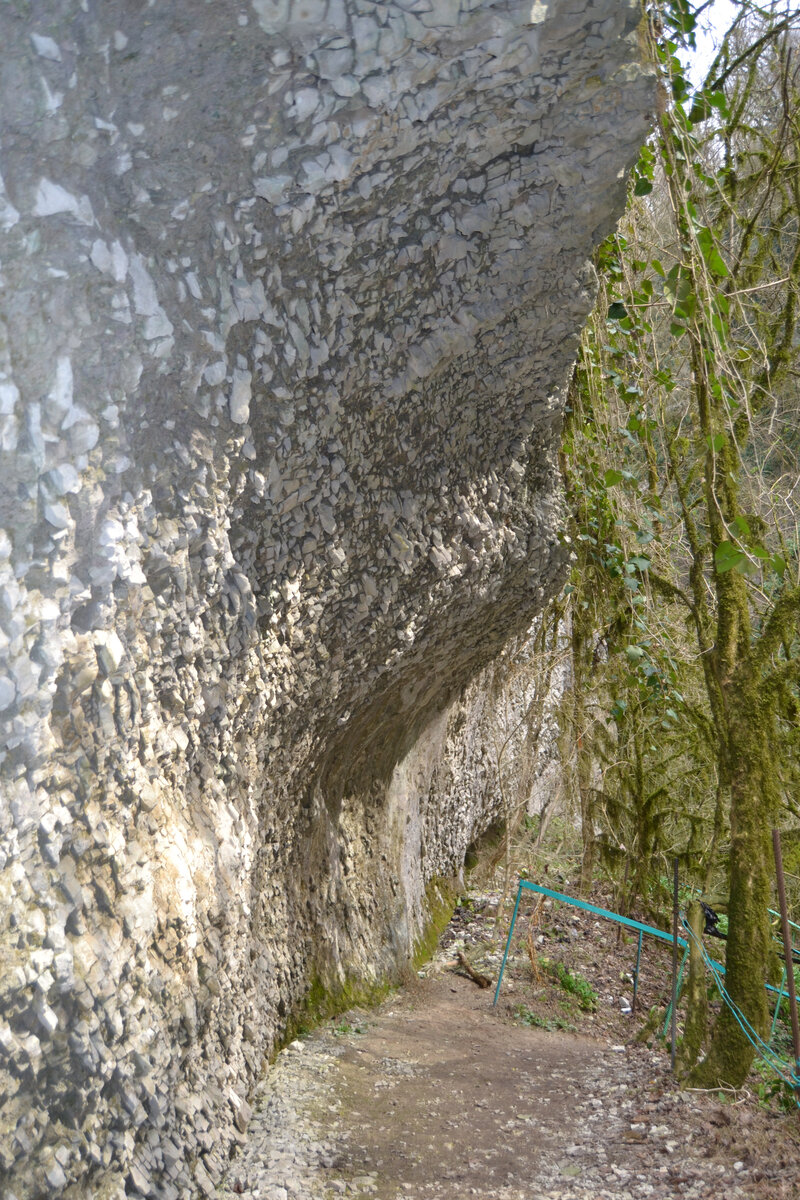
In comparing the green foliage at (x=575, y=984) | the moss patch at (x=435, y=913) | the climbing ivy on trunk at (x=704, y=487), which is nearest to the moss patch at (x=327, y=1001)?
the moss patch at (x=435, y=913)

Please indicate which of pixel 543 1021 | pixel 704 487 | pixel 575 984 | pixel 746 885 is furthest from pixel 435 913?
pixel 704 487

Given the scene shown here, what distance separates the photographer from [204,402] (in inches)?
83.2

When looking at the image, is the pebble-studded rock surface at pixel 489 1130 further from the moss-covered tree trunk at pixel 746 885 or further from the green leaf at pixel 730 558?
the green leaf at pixel 730 558

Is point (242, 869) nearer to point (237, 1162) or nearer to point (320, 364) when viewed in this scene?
point (237, 1162)

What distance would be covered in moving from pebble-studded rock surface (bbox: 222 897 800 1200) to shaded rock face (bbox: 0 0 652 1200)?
0.72ft

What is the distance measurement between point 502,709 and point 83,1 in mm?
6188

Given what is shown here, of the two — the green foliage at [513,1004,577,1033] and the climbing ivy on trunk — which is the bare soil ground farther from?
the climbing ivy on trunk

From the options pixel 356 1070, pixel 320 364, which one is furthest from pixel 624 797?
pixel 320 364

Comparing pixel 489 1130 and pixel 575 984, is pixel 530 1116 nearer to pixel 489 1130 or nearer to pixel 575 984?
pixel 489 1130

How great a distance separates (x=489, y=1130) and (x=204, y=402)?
253 centimetres

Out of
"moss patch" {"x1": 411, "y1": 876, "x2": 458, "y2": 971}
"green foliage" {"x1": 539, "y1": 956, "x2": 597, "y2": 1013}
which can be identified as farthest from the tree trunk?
"moss patch" {"x1": 411, "y1": 876, "x2": 458, "y2": 971}

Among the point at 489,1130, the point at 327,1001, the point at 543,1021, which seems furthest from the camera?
the point at 543,1021

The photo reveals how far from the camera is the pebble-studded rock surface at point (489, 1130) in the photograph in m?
2.44

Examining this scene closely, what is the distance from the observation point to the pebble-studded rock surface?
2.44 metres
